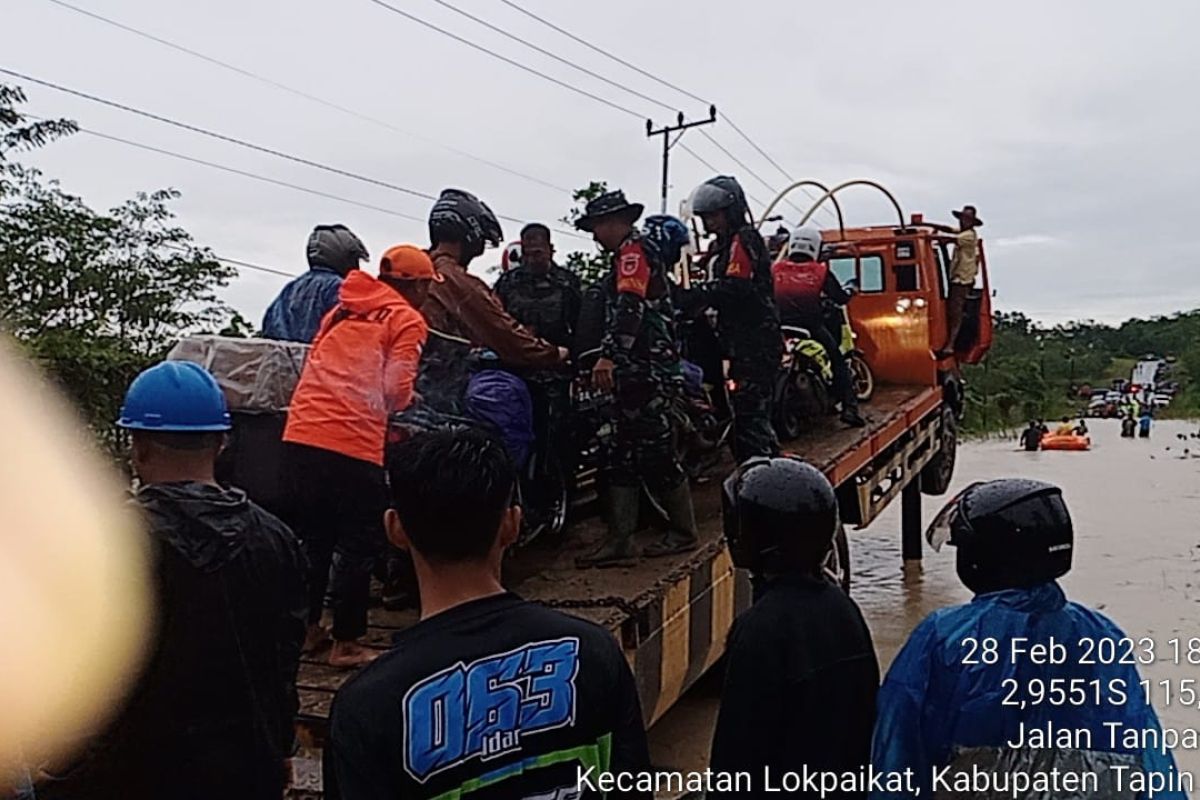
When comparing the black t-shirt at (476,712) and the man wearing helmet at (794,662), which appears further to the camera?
Result: the man wearing helmet at (794,662)

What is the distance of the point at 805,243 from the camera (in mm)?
7637

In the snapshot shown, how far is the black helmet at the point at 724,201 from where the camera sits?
531 centimetres

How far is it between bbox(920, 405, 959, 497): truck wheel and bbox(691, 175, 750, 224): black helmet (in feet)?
18.2

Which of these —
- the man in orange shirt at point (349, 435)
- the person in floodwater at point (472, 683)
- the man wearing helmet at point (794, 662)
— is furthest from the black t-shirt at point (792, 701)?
the man in orange shirt at point (349, 435)

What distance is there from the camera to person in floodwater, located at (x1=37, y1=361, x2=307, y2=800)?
6.88ft

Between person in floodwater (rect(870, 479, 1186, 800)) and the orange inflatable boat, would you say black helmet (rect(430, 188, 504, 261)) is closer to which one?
person in floodwater (rect(870, 479, 1186, 800))

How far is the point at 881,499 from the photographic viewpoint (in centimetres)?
785

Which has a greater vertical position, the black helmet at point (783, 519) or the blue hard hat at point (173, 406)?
the blue hard hat at point (173, 406)

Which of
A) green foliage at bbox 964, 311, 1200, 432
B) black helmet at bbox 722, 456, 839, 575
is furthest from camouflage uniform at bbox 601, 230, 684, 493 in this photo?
green foliage at bbox 964, 311, 1200, 432

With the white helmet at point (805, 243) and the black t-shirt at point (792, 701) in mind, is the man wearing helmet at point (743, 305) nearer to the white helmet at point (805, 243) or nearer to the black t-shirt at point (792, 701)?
the white helmet at point (805, 243)

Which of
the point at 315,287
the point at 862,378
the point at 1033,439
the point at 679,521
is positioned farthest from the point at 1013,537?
the point at 1033,439

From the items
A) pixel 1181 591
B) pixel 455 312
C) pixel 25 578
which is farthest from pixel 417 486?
pixel 1181 591

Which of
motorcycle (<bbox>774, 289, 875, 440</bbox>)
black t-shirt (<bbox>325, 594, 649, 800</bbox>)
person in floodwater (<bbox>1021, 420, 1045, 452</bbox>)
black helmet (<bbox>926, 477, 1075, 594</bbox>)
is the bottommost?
person in floodwater (<bbox>1021, 420, 1045, 452</bbox>)

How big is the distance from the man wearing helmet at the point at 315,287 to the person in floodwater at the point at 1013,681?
9.23ft
